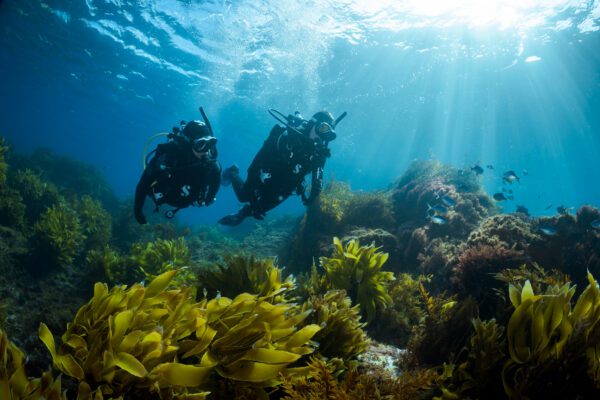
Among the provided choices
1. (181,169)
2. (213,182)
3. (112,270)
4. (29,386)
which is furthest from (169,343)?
(112,270)

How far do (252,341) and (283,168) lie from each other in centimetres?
564

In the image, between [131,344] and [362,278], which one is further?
[362,278]

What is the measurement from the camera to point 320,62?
25.1 metres

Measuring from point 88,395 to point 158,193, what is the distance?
5.63 meters

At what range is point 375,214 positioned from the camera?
36.6 feet

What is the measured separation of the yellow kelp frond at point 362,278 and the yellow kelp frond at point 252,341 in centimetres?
243

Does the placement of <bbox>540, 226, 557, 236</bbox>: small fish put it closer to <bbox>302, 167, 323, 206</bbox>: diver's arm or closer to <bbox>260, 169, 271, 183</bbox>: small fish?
<bbox>302, 167, 323, 206</bbox>: diver's arm

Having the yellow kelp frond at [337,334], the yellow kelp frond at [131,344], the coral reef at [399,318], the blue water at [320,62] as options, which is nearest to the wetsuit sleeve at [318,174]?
the coral reef at [399,318]

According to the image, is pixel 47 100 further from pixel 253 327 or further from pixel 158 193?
pixel 253 327

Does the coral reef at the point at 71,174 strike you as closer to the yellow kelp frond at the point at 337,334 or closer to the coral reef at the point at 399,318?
the coral reef at the point at 399,318

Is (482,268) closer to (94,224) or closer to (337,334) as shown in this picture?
(337,334)

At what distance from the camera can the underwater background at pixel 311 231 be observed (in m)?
1.97

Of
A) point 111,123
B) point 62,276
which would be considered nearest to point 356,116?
point 62,276

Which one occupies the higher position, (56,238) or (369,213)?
(369,213)
